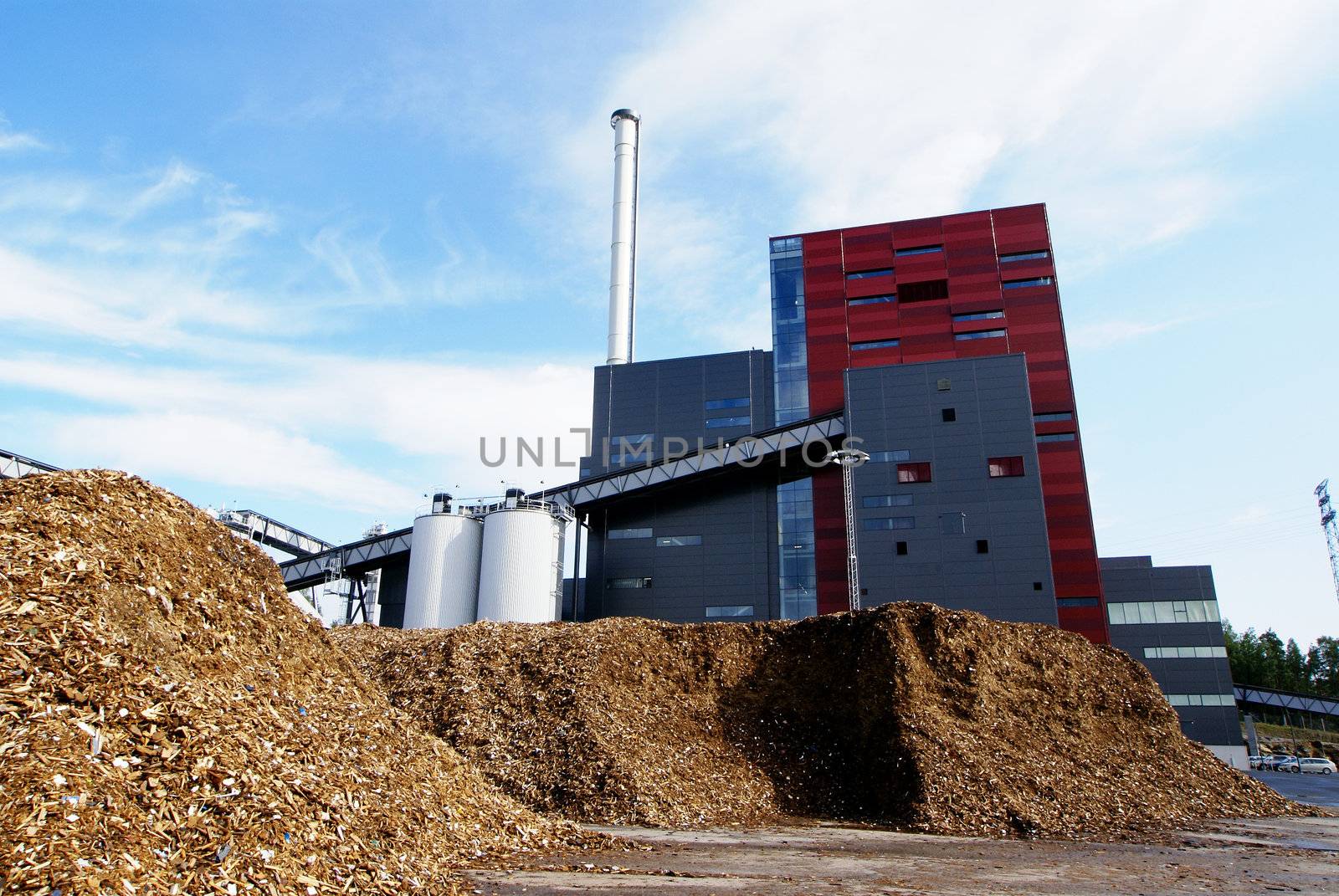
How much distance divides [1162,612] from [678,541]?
29.9 meters

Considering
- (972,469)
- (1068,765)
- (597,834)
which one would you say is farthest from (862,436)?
(597,834)

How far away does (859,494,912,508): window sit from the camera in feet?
142

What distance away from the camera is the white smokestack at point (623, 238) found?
6084 centimetres

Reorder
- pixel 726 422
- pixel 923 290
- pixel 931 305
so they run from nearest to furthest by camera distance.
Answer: pixel 726 422 → pixel 931 305 → pixel 923 290

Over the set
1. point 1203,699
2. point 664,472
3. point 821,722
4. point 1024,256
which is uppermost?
point 1024,256

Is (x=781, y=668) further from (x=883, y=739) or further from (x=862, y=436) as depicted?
(x=862, y=436)

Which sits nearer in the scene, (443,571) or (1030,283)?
(443,571)

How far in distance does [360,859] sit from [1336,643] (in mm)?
122474

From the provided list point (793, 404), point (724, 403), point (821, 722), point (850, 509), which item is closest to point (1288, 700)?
point (850, 509)

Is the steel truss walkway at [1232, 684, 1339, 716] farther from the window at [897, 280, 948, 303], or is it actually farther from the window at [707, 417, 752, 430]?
the window at [707, 417, 752, 430]

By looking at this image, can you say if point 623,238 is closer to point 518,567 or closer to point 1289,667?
point 518,567

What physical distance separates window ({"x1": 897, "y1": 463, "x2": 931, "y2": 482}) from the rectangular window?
58.4ft

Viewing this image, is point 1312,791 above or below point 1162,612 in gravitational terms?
below

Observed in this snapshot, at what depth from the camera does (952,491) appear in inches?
1686
